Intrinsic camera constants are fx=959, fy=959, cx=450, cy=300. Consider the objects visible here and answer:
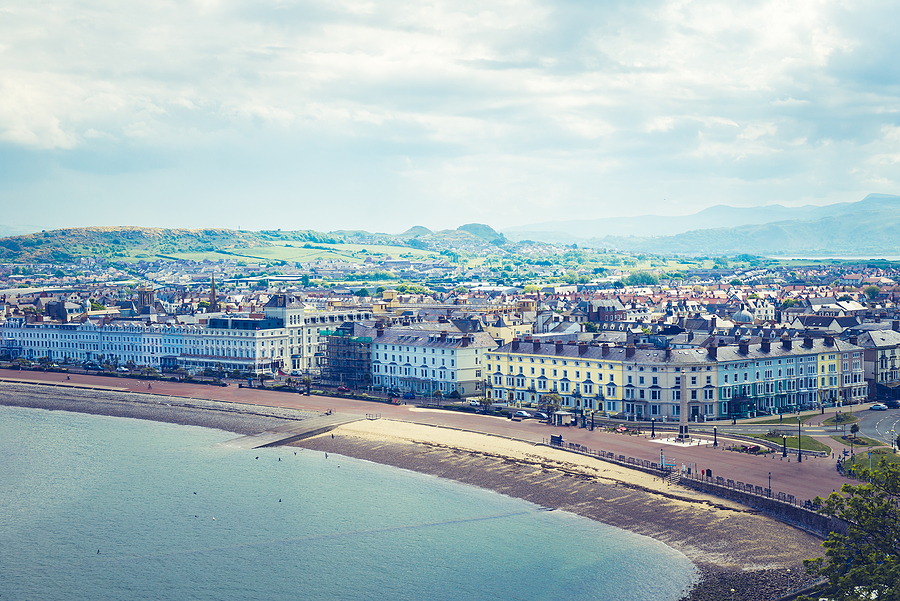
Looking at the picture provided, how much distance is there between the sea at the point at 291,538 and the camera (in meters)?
47.6

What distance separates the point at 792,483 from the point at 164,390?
74748 millimetres

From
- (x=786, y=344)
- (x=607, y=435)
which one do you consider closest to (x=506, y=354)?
(x=607, y=435)

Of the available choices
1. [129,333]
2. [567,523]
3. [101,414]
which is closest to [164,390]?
[101,414]

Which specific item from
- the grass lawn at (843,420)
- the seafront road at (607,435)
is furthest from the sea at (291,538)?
the grass lawn at (843,420)

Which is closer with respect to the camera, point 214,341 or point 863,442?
point 863,442

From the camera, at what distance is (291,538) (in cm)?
5528

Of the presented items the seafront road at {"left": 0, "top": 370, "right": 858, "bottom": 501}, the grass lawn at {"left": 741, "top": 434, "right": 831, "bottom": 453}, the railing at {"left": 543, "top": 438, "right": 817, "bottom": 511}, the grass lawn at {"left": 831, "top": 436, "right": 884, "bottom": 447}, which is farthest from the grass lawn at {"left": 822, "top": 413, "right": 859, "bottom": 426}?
the railing at {"left": 543, "top": 438, "right": 817, "bottom": 511}

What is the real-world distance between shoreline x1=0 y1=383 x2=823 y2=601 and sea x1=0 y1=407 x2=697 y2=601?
1493mm

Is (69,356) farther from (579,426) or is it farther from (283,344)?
(579,426)

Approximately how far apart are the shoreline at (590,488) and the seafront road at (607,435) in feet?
9.05

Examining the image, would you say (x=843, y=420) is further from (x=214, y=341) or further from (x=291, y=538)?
(x=214, y=341)

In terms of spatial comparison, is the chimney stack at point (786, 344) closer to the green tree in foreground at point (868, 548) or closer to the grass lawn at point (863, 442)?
the grass lawn at point (863, 442)

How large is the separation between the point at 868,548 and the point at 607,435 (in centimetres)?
3874

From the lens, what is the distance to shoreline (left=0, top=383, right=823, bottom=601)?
47719 mm
